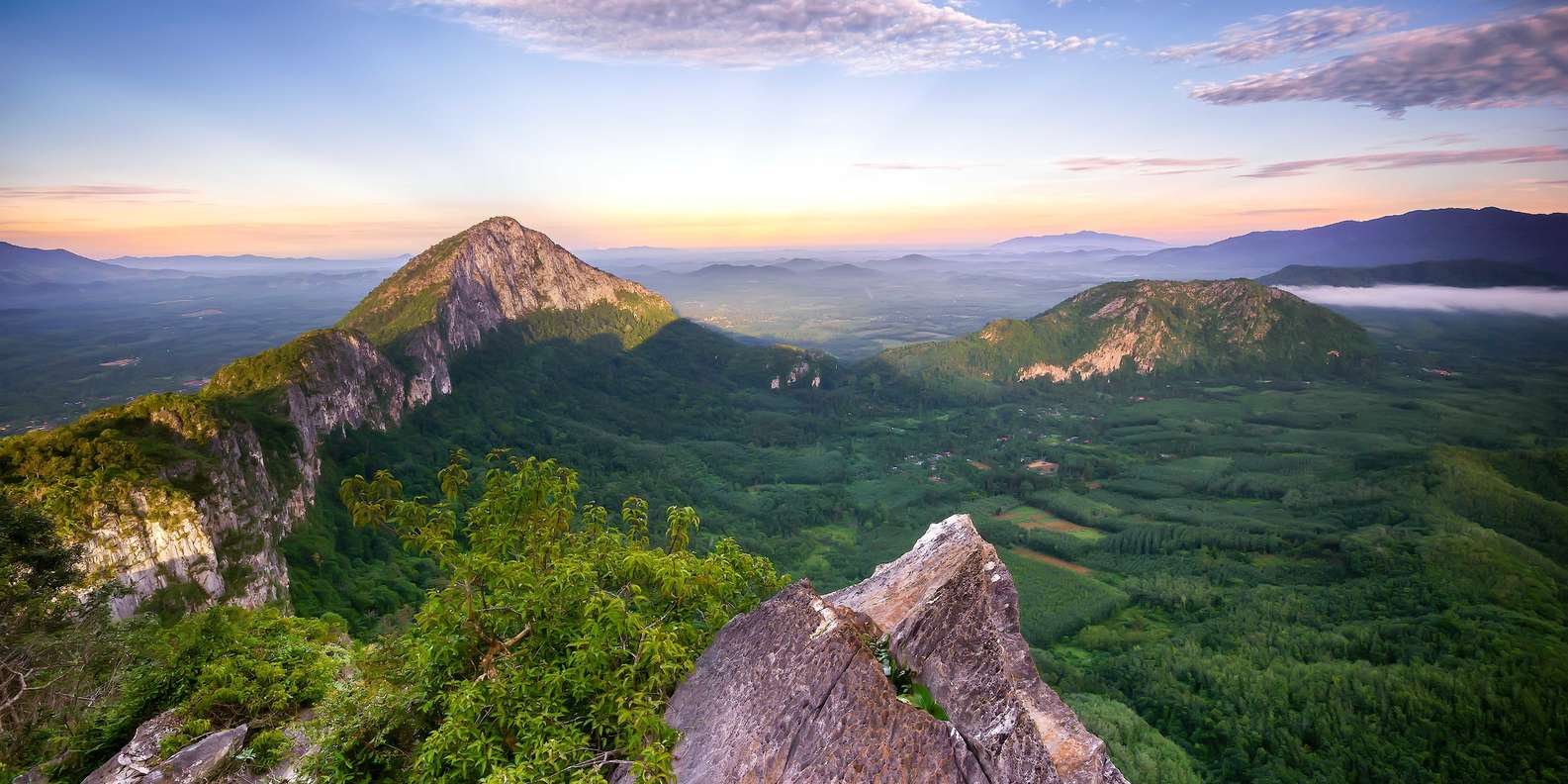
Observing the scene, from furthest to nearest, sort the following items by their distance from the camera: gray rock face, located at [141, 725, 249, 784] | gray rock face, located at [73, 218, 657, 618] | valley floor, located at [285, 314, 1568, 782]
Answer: valley floor, located at [285, 314, 1568, 782]
gray rock face, located at [73, 218, 657, 618]
gray rock face, located at [141, 725, 249, 784]

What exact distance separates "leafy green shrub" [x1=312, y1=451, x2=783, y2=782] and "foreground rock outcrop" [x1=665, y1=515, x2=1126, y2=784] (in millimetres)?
987

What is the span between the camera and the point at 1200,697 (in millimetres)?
76438

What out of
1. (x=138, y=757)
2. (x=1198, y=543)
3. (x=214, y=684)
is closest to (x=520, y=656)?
(x=138, y=757)

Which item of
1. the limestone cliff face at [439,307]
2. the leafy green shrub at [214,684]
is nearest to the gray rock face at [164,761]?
the leafy green shrub at [214,684]

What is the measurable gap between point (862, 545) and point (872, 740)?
4520 inches

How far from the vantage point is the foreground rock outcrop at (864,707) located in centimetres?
1079

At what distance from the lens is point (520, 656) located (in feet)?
38.2

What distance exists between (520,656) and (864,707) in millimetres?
6746

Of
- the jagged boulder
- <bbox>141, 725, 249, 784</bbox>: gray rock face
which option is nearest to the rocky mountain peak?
<bbox>141, 725, 249, 784</bbox>: gray rock face

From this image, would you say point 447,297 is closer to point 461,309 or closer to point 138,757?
point 461,309

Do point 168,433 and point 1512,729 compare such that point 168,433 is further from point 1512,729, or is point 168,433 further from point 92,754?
point 1512,729

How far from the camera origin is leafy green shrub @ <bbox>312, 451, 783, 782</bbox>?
973cm

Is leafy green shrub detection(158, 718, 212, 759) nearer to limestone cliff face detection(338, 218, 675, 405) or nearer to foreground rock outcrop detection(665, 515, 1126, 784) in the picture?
foreground rock outcrop detection(665, 515, 1126, 784)

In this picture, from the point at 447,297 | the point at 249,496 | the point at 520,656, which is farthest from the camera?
the point at 447,297
